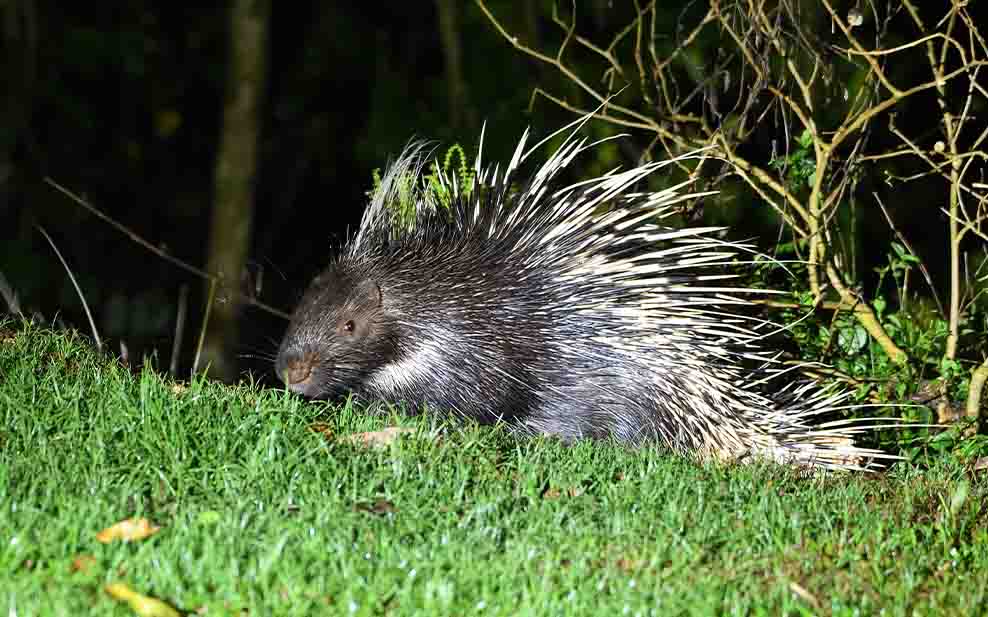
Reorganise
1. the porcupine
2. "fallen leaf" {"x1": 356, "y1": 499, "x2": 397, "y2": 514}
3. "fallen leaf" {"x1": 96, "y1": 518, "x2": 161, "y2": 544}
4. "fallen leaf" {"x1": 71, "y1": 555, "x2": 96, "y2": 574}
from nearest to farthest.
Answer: "fallen leaf" {"x1": 71, "y1": 555, "x2": 96, "y2": 574}
"fallen leaf" {"x1": 96, "y1": 518, "x2": 161, "y2": 544}
"fallen leaf" {"x1": 356, "y1": 499, "x2": 397, "y2": 514}
the porcupine

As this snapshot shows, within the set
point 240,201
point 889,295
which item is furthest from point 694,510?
point 889,295

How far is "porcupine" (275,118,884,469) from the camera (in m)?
5.20

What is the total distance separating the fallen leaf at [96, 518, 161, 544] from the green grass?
39 millimetres

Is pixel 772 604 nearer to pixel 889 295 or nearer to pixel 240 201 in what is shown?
pixel 240 201

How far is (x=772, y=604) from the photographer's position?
361cm

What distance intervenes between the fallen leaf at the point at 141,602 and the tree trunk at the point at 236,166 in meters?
7.22

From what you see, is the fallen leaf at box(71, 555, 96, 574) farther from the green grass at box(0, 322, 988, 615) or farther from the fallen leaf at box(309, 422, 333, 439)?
the fallen leaf at box(309, 422, 333, 439)

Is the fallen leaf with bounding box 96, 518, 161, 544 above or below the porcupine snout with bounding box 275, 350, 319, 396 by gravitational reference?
above

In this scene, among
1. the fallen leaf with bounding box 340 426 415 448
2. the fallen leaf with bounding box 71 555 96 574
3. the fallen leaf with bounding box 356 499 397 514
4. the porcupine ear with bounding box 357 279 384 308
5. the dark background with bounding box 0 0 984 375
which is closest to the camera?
the fallen leaf with bounding box 71 555 96 574

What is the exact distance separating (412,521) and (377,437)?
77cm

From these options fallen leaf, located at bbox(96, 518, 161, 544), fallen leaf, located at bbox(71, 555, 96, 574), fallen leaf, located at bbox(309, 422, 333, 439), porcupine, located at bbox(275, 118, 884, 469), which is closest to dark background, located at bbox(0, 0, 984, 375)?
porcupine, located at bbox(275, 118, 884, 469)

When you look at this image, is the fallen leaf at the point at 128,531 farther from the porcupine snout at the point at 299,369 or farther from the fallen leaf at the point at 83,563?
the porcupine snout at the point at 299,369

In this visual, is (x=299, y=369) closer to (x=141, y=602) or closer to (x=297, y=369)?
(x=297, y=369)

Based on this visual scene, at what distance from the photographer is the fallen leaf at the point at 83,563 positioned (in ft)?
11.1
